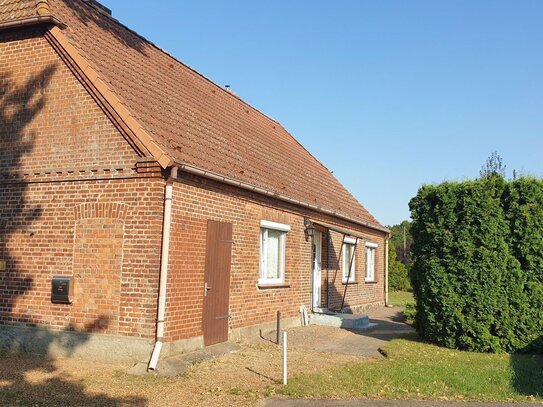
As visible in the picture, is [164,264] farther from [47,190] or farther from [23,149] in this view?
[23,149]

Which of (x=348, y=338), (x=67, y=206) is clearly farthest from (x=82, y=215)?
(x=348, y=338)

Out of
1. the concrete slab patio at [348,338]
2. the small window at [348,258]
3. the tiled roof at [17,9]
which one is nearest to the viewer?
the tiled roof at [17,9]

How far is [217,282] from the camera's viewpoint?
10.7m

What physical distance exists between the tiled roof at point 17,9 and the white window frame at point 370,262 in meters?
14.8

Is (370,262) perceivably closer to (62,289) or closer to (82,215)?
(82,215)

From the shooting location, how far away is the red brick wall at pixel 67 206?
30.5 ft

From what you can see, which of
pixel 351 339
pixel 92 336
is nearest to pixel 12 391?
pixel 92 336

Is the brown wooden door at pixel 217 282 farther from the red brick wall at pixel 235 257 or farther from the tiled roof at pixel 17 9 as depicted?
the tiled roof at pixel 17 9

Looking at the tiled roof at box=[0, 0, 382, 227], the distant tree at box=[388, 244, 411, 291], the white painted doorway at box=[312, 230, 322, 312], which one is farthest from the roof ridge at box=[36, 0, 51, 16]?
the distant tree at box=[388, 244, 411, 291]

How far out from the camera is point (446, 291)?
36.9 feet

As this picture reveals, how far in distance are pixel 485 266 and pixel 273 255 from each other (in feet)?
16.8

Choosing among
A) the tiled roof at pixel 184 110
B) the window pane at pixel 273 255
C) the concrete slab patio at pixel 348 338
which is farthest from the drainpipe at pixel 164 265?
the window pane at pixel 273 255

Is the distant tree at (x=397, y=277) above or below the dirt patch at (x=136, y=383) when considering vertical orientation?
above

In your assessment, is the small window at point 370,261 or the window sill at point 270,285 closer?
the window sill at point 270,285
